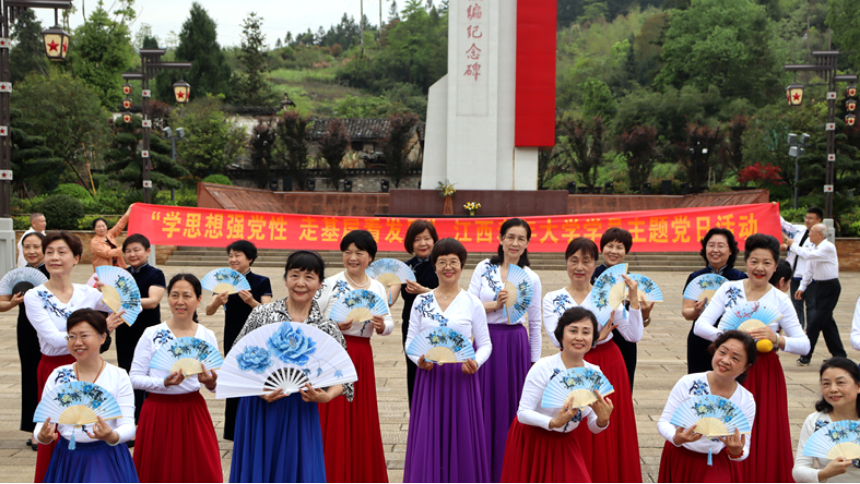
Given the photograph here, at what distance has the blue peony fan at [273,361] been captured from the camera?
9.45ft

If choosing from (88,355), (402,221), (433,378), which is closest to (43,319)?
(88,355)

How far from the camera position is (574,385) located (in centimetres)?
301

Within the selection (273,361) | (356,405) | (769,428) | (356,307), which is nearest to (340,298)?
(356,307)

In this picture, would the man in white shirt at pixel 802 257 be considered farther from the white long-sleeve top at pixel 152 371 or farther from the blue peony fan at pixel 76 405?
the blue peony fan at pixel 76 405

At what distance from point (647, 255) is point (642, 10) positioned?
84825mm

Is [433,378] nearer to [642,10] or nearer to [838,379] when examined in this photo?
[838,379]

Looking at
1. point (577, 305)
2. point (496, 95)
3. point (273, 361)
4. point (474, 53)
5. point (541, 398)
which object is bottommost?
point (541, 398)

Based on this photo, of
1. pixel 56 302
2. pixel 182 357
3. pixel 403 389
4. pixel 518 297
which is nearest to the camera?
pixel 182 357

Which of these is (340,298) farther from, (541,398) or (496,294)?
(541,398)

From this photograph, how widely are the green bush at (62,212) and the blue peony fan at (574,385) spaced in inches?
789

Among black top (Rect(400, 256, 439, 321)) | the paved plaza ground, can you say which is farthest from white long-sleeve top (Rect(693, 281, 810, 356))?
black top (Rect(400, 256, 439, 321))

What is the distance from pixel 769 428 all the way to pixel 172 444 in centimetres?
329

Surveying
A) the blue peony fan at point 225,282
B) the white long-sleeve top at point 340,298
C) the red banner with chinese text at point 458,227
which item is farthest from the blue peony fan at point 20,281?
the red banner with chinese text at point 458,227

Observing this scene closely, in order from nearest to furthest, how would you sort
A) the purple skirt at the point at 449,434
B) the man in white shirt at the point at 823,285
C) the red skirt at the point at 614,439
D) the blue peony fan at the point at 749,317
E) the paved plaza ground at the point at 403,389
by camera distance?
the red skirt at the point at 614,439 < the purple skirt at the point at 449,434 < the blue peony fan at the point at 749,317 < the paved plaza ground at the point at 403,389 < the man in white shirt at the point at 823,285
